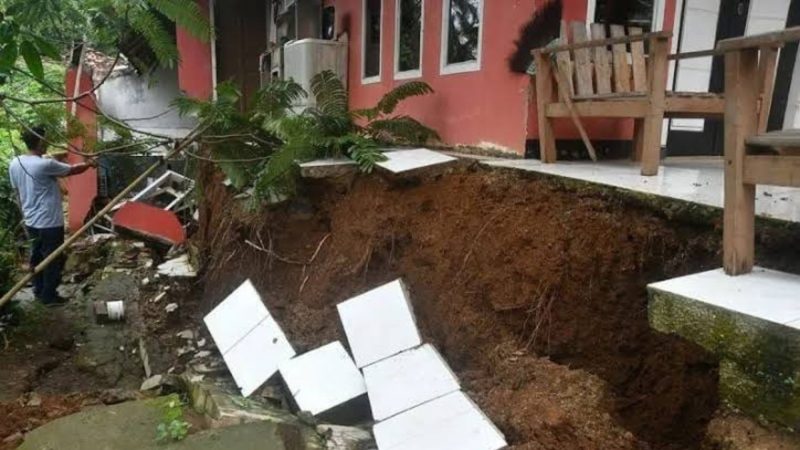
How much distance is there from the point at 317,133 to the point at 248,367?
193 cm

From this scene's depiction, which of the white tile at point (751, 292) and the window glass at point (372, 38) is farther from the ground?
the window glass at point (372, 38)

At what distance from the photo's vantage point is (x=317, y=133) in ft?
14.3

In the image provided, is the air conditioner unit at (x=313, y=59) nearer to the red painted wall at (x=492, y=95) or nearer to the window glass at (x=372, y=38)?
the window glass at (x=372, y=38)

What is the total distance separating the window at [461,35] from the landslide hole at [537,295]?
1.59 metres

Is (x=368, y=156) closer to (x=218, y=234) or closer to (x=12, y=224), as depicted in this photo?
(x=218, y=234)

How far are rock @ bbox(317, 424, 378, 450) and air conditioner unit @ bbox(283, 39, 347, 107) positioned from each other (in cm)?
455

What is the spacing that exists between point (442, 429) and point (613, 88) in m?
2.83

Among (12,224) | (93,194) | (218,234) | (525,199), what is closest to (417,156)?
(525,199)

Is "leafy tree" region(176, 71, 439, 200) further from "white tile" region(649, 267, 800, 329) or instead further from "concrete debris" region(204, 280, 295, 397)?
"white tile" region(649, 267, 800, 329)

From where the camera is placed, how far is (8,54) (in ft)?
6.30

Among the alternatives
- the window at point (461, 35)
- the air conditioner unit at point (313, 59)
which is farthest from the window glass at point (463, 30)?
the air conditioner unit at point (313, 59)

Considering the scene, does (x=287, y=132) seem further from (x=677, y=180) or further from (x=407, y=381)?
(x=677, y=180)

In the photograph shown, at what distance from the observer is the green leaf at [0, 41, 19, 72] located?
1.92 m

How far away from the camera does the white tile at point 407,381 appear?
2.49 metres
